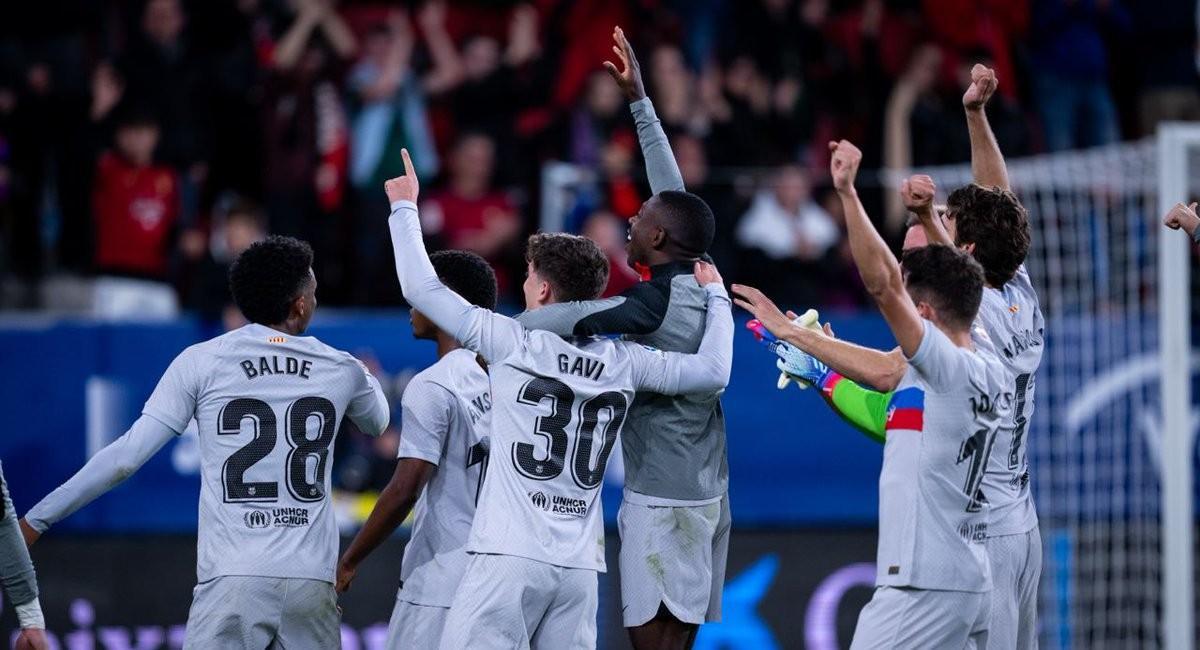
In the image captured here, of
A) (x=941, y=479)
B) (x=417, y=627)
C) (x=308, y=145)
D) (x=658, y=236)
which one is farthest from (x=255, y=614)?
(x=308, y=145)

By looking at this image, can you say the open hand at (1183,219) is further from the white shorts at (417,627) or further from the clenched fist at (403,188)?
the white shorts at (417,627)

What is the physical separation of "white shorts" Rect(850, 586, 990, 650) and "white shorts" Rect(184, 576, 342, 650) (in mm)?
2042

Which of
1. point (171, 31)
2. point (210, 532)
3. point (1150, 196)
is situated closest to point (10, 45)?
point (171, 31)

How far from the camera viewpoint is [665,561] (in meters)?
6.12

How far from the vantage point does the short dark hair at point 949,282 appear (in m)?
5.54

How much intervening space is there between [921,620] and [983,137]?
226 cm

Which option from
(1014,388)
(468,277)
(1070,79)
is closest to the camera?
(1014,388)

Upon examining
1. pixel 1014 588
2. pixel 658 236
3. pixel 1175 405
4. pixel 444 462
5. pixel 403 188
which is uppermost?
pixel 403 188

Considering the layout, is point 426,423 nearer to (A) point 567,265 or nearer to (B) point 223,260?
(A) point 567,265

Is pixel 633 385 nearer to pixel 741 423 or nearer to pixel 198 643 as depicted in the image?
pixel 198 643

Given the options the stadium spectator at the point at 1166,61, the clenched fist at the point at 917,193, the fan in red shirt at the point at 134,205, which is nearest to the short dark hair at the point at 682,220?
the clenched fist at the point at 917,193

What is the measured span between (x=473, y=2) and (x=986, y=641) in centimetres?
894

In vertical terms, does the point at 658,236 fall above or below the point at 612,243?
below

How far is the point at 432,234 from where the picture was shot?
36.1 feet
